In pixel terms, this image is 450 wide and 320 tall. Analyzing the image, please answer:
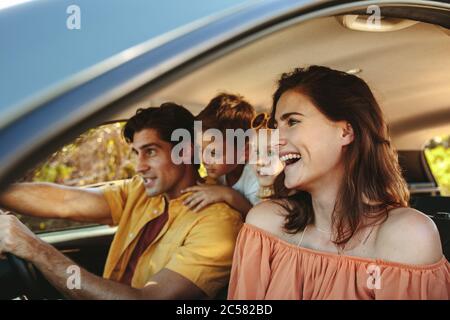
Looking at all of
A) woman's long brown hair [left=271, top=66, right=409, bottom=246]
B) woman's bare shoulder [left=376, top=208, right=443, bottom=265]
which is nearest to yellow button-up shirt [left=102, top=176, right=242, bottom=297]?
woman's long brown hair [left=271, top=66, right=409, bottom=246]

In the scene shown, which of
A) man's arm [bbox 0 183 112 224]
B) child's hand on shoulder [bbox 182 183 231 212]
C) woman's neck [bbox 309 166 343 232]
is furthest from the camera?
man's arm [bbox 0 183 112 224]

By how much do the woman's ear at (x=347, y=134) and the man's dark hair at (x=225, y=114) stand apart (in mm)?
588

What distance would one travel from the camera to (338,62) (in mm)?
2527

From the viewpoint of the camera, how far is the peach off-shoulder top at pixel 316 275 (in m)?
1.76

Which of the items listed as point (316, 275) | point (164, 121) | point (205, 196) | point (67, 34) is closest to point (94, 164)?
point (164, 121)

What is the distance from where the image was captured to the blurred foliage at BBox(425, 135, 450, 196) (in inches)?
169

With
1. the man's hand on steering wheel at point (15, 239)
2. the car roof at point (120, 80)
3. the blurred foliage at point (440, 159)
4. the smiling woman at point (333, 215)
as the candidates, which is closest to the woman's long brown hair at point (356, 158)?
the smiling woman at point (333, 215)

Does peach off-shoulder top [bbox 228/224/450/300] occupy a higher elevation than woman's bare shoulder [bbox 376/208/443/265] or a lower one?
lower

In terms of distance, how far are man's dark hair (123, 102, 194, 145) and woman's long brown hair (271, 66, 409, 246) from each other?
57 centimetres

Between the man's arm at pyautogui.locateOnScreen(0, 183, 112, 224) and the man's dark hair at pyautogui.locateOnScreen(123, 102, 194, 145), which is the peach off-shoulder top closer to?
the man's dark hair at pyautogui.locateOnScreen(123, 102, 194, 145)

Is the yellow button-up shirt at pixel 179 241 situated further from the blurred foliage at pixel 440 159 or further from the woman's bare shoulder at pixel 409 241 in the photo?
the blurred foliage at pixel 440 159

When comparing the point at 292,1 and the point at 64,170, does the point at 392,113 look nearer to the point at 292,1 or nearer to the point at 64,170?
the point at 292,1
